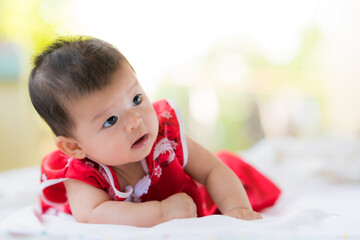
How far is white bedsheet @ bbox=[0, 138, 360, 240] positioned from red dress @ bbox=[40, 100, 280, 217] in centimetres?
8

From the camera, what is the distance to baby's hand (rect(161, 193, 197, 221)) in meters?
0.83

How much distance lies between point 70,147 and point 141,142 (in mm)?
161

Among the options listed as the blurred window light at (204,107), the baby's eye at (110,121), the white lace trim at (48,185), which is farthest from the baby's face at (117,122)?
the blurred window light at (204,107)

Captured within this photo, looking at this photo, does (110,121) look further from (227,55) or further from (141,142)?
(227,55)

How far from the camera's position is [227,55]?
333 cm

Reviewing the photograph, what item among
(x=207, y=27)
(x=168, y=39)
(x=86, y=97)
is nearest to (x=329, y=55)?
(x=207, y=27)

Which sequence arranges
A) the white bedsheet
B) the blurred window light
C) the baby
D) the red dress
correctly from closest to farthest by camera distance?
the white bedsheet < the baby < the red dress < the blurred window light

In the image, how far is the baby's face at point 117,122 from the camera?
830 millimetres

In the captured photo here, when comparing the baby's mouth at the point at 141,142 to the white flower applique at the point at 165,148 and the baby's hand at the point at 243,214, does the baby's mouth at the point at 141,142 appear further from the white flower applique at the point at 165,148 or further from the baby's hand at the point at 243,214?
the baby's hand at the point at 243,214

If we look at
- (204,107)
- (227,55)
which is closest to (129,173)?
(204,107)

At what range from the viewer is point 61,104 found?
33.0 inches

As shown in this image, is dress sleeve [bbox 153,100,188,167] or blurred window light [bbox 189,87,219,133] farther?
blurred window light [bbox 189,87,219,133]

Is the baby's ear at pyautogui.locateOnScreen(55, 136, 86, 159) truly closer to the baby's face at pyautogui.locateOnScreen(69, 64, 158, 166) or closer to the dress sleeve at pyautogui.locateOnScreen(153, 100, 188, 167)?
the baby's face at pyautogui.locateOnScreen(69, 64, 158, 166)

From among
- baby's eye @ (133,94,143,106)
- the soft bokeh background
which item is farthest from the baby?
the soft bokeh background
